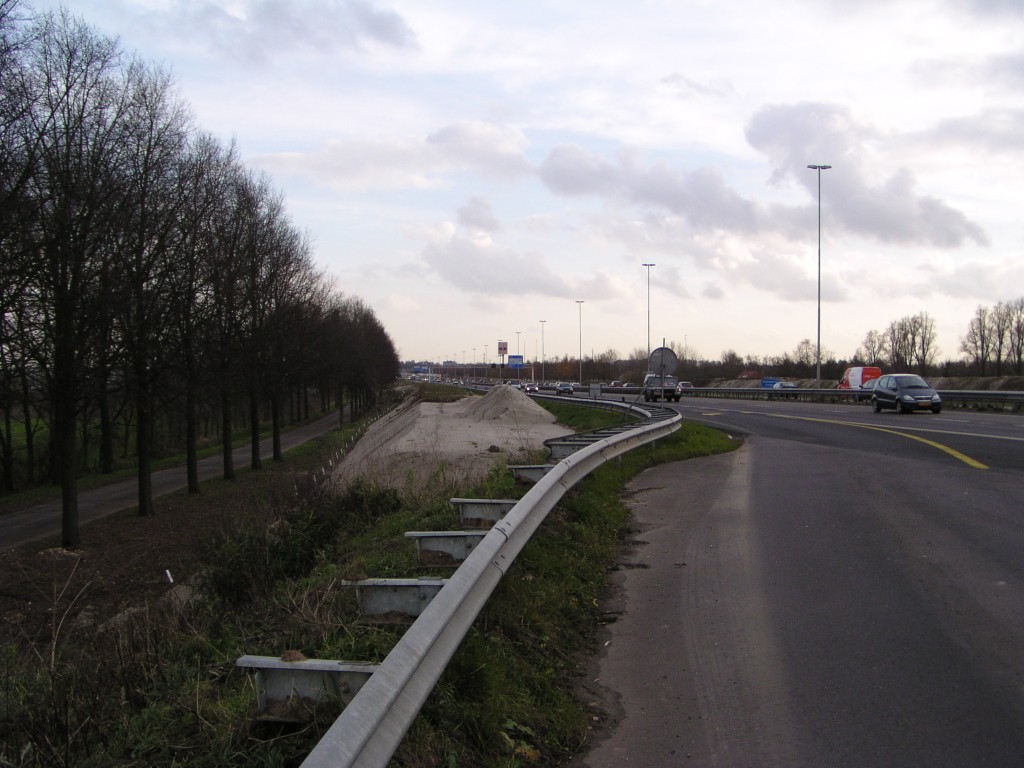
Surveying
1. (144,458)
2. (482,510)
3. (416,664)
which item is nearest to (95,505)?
(144,458)

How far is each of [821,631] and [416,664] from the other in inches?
132

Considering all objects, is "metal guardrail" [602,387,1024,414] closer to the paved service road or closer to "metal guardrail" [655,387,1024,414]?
"metal guardrail" [655,387,1024,414]

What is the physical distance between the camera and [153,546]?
1789 centimetres

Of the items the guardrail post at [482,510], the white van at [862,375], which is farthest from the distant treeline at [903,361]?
the guardrail post at [482,510]

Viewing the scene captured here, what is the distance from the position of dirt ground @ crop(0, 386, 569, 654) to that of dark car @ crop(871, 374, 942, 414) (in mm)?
12950

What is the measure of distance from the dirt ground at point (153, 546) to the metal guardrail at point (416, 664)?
3616mm

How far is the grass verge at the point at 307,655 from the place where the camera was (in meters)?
3.02

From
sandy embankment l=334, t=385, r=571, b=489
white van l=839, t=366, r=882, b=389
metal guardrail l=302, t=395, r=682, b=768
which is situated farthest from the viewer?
white van l=839, t=366, r=882, b=389

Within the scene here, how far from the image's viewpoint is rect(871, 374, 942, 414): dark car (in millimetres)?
29859

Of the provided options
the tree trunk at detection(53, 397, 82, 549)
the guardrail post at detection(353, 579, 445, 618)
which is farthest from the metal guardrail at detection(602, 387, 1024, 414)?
the guardrail post at detection(353, 579, 445, 618)

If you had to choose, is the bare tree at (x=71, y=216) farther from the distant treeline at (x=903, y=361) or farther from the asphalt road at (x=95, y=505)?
the distant treeline at (x=903, y=361)

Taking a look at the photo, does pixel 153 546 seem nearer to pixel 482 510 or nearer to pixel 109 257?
pixel 109 257

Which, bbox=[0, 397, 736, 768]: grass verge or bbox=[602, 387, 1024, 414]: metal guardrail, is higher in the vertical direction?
bbox=[602, 387, 1024, 414]: metal guardrail

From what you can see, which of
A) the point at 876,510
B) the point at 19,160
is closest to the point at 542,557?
the point at 876,510
